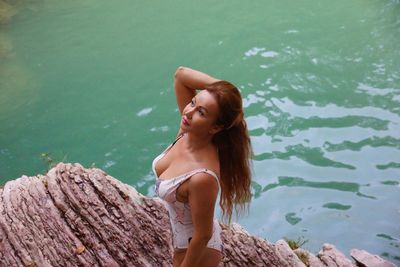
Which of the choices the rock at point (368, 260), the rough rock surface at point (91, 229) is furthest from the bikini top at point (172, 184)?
the rock at point (368, 260)

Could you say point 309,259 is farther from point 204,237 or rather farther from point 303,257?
point 204,237

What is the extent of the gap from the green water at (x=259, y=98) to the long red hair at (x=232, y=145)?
344 centimetres

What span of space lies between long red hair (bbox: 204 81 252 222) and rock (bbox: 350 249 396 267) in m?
2.31

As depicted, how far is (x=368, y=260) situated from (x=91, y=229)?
2.72 metres

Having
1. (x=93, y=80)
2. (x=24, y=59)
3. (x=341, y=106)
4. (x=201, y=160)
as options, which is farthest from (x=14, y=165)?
(x=201, y=160)

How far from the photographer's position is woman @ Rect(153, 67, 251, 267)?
7.72ft

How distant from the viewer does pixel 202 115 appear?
94.3 inches

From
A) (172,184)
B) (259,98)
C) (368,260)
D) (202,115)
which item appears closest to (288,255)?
(368,260)

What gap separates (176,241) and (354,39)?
8.52 m

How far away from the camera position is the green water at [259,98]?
6.41 metres

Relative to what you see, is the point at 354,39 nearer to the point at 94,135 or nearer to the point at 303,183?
the point at 303,183

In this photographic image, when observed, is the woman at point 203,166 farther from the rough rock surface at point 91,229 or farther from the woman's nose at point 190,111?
the rough rock surface at point 91,229

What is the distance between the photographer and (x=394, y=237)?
18.7 ft

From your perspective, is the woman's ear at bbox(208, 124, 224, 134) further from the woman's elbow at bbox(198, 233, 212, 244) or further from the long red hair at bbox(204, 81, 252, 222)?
the woman's elbow at bbox(198, 233, 212, 244)
